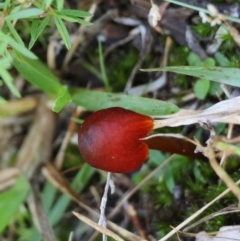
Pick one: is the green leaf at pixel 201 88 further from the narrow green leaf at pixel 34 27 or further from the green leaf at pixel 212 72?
the narrow green leaf at pixel 34 27

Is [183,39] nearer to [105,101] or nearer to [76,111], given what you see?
[105,101]

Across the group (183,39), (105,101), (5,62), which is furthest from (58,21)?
(183,39)

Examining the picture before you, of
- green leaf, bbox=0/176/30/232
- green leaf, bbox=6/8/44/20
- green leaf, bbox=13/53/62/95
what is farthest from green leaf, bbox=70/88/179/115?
green leaf, bbox=6/8/44/20

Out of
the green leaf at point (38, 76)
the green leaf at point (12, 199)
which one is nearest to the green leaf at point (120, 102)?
the green leaf at point (38, 76)

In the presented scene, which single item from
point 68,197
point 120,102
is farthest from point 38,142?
point 120,102

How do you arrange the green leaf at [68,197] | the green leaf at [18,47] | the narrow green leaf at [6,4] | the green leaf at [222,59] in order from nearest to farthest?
the green leaf at [18,47] → the narrow green leaf at [6,4] → the green leaf at [222,59] → the green leaf at [68,197]

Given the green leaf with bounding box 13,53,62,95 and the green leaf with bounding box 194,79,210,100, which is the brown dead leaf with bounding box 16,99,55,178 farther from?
the green leaf with bounding box 194,79,210,100
